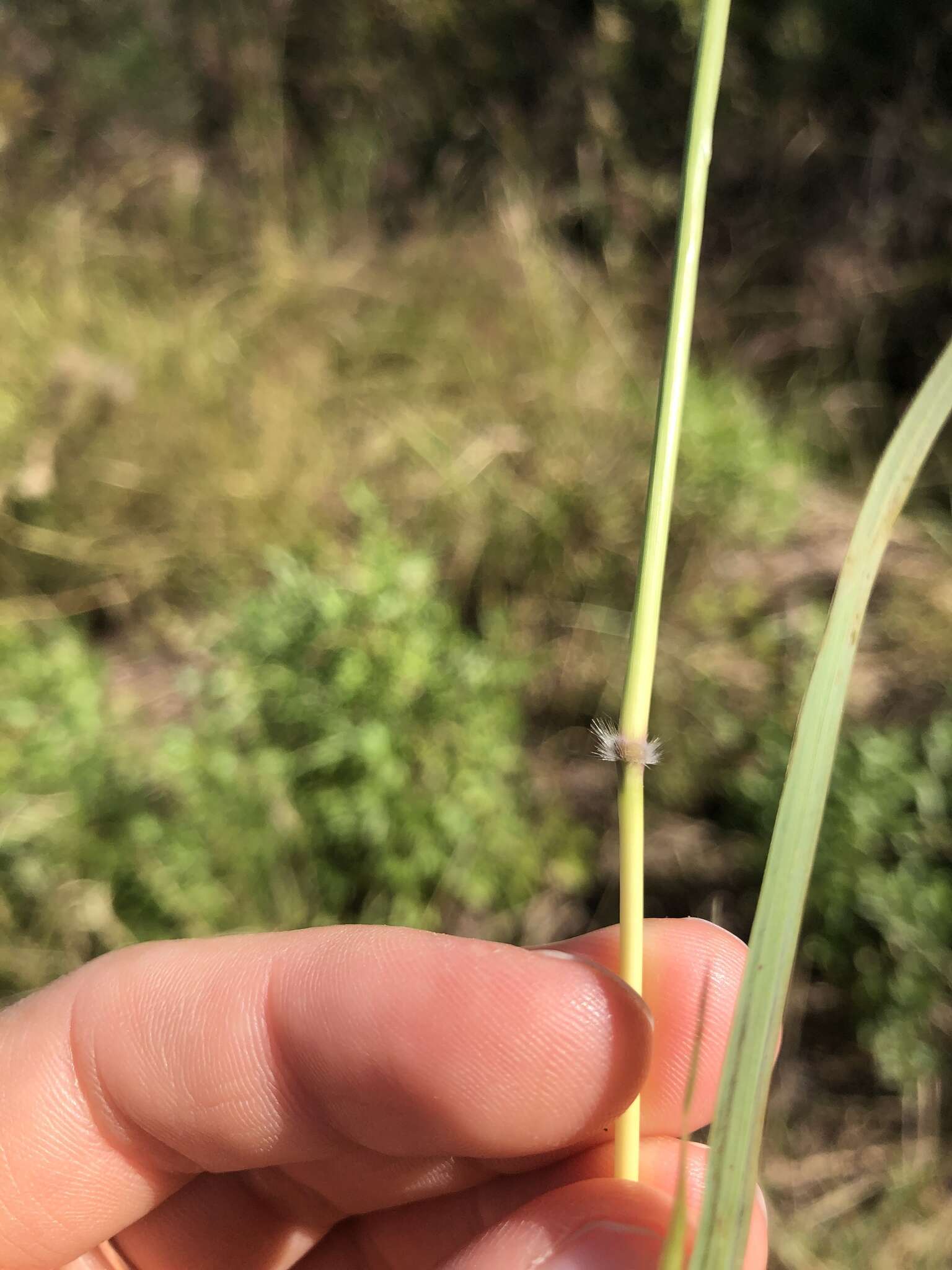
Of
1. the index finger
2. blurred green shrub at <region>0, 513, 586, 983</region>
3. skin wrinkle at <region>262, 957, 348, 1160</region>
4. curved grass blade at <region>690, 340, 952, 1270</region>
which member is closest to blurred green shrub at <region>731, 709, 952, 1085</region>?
blurred green shrub at <region>0, 513, 586, 983</region>

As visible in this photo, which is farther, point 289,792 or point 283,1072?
point 289,792

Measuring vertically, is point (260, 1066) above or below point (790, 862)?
below

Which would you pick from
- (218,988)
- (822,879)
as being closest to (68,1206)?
(218,988)

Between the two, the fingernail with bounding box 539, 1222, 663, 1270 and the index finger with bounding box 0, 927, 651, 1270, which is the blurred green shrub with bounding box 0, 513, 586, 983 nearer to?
the index finger with bounding box 0, 927, 651, 1270

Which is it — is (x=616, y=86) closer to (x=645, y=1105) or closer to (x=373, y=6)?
(x=373, y=6)

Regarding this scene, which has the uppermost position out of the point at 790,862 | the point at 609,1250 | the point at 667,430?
the point at 667,430

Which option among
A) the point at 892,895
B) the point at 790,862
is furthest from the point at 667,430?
the point at 892,895

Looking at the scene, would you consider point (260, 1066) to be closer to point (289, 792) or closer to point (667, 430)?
point (289, 792)
